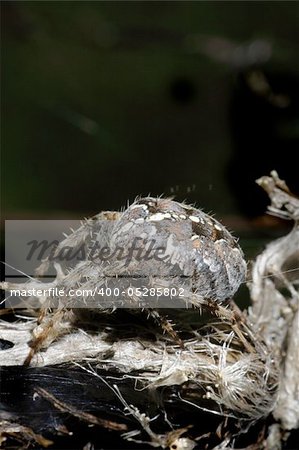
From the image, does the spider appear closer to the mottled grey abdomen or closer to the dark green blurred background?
the mottled grey abdomen

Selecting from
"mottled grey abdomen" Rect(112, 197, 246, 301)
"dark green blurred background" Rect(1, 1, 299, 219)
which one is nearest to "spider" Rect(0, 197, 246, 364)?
"mottled grey abdomen" Rect(112, 197, 246, 301)

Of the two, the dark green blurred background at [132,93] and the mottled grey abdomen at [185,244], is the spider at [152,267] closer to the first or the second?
the mottled grey abdomen at [185,244]

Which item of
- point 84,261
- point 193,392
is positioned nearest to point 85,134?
point 84,261

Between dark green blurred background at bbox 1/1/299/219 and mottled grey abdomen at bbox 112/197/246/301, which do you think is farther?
dark green blurred background at bbox 1/1/299/219

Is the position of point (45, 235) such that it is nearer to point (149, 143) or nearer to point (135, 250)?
point (135, 250)

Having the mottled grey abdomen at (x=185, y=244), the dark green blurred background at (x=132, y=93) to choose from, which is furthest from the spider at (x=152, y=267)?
the dark green blurred background at (x=132, y=93)

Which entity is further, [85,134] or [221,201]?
[85,134]

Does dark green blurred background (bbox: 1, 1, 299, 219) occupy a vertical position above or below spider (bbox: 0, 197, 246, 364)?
above
